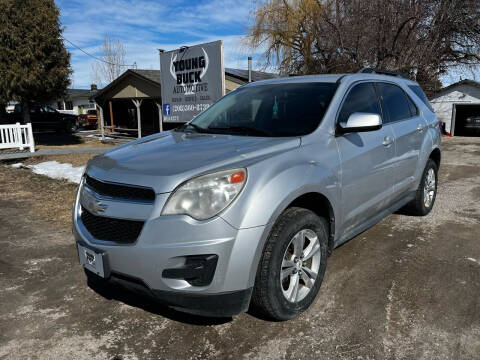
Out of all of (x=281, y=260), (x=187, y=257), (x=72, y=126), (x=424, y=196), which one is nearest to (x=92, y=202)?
(x=187, y=257)

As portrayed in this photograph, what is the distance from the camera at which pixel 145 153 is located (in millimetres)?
2826

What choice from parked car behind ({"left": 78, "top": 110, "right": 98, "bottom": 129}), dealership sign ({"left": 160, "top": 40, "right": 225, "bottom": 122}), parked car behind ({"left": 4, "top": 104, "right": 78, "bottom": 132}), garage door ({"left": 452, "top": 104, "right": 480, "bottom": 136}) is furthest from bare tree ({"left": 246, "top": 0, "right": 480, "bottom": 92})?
parked car behind ({"left": 78, "top": 110, "right": 98, "bottom": 129})

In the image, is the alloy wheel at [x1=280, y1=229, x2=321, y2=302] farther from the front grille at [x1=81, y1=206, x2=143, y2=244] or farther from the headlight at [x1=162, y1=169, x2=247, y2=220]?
the front grille at [x1=81, y1=206, x2=143, y2=244]

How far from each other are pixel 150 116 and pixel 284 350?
24302 mm

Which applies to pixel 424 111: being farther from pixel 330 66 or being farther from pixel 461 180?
pixel 330 66

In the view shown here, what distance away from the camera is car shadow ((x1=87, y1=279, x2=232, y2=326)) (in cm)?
276

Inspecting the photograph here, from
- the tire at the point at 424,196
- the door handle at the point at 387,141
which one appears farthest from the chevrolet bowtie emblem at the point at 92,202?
the tire at the point at 424,196

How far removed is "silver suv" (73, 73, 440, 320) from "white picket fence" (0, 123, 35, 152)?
1071 cm

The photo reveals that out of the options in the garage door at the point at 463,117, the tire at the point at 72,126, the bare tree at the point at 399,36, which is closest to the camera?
the bare tree at the point at 399,36

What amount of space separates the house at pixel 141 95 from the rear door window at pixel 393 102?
14.0 meters

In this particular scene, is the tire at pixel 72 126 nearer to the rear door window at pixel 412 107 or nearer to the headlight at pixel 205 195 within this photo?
the rear door window at pixel 412 107

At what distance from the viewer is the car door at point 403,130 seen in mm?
3996

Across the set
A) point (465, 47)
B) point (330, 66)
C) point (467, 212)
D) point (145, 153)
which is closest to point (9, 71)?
point (330, 66)

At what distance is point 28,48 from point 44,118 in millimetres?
9855
